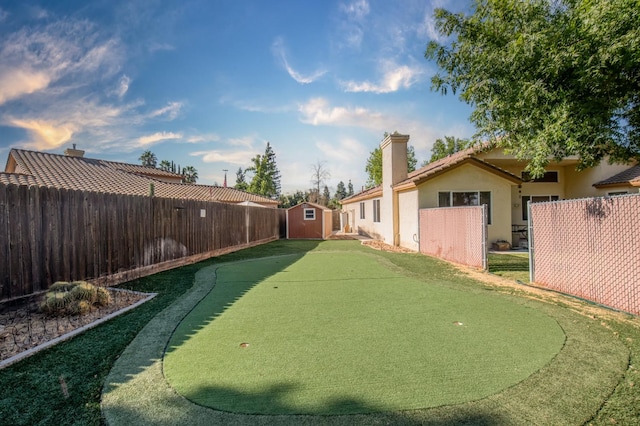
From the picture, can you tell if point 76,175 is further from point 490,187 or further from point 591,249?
point 591,249

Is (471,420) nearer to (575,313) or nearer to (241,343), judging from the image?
(241,343)

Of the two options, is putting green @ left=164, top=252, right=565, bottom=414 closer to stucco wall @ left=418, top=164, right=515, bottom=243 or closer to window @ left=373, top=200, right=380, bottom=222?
stucco wall @ left=418, top=164, right=515, bottom=243

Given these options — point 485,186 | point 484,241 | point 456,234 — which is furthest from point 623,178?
point 484,241

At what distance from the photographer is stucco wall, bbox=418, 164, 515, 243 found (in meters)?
13.4

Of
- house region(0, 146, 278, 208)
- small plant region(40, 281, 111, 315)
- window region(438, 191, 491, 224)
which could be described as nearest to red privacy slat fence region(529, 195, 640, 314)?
window region(438, 191, 491, 224)

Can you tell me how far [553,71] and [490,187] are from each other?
873 centimetres

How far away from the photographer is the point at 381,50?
12086 mm

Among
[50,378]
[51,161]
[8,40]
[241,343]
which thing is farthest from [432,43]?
[51,161]

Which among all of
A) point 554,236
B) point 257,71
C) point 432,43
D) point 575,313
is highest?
point 257,71

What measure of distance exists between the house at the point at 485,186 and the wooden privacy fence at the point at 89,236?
886 cm

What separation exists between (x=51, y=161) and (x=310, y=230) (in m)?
16.6

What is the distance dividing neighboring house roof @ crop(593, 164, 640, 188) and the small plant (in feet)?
61.8

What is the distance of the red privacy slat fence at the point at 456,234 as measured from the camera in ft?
29.4

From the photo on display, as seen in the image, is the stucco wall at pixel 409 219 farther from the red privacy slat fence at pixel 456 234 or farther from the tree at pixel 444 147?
the tree at pixel 444 147
